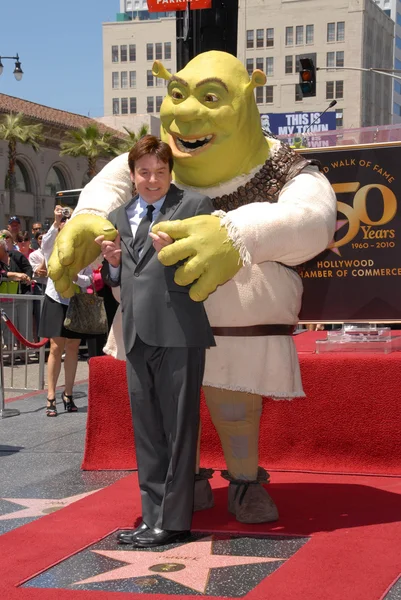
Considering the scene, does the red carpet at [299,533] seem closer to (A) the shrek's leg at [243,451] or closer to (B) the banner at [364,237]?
(A) the shrek's leg at [243,451]

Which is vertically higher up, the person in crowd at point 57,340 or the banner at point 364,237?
the banner at point 364,237

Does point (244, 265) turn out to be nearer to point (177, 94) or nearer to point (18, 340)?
point (177, 94)

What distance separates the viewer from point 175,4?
6.15 m

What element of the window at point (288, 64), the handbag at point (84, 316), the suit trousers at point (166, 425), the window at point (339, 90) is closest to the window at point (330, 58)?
the window at point (339, 90)

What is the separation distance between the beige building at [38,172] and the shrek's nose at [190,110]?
39953 millimetres

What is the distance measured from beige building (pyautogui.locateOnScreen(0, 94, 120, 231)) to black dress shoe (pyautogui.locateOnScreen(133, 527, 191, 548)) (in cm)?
4033

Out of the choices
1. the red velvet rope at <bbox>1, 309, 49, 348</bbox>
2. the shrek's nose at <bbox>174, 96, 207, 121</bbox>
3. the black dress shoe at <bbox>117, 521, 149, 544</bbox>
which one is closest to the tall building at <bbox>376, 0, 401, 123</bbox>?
the red velvet rope at <bbox>1, 309, 49, 348</bbox>

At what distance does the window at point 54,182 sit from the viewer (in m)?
48.2

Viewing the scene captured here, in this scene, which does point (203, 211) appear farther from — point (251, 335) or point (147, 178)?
point (251, 335)

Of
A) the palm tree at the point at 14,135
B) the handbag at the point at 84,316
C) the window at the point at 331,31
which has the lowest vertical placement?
the handbag at the point at 84,316

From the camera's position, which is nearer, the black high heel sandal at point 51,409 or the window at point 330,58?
the black high heel sandal at point 51,409

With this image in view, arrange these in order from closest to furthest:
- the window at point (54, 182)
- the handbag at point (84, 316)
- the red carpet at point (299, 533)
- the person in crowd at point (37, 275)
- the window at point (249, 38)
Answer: the red carpet at point (299, 533) < the handbag at point (84, 316) < the person in crowd at point (37, 275) < the window at point (54, 182) < the window at point (249, 38)

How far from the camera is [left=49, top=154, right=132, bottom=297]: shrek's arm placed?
4.04 metres

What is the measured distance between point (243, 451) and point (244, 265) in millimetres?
899
